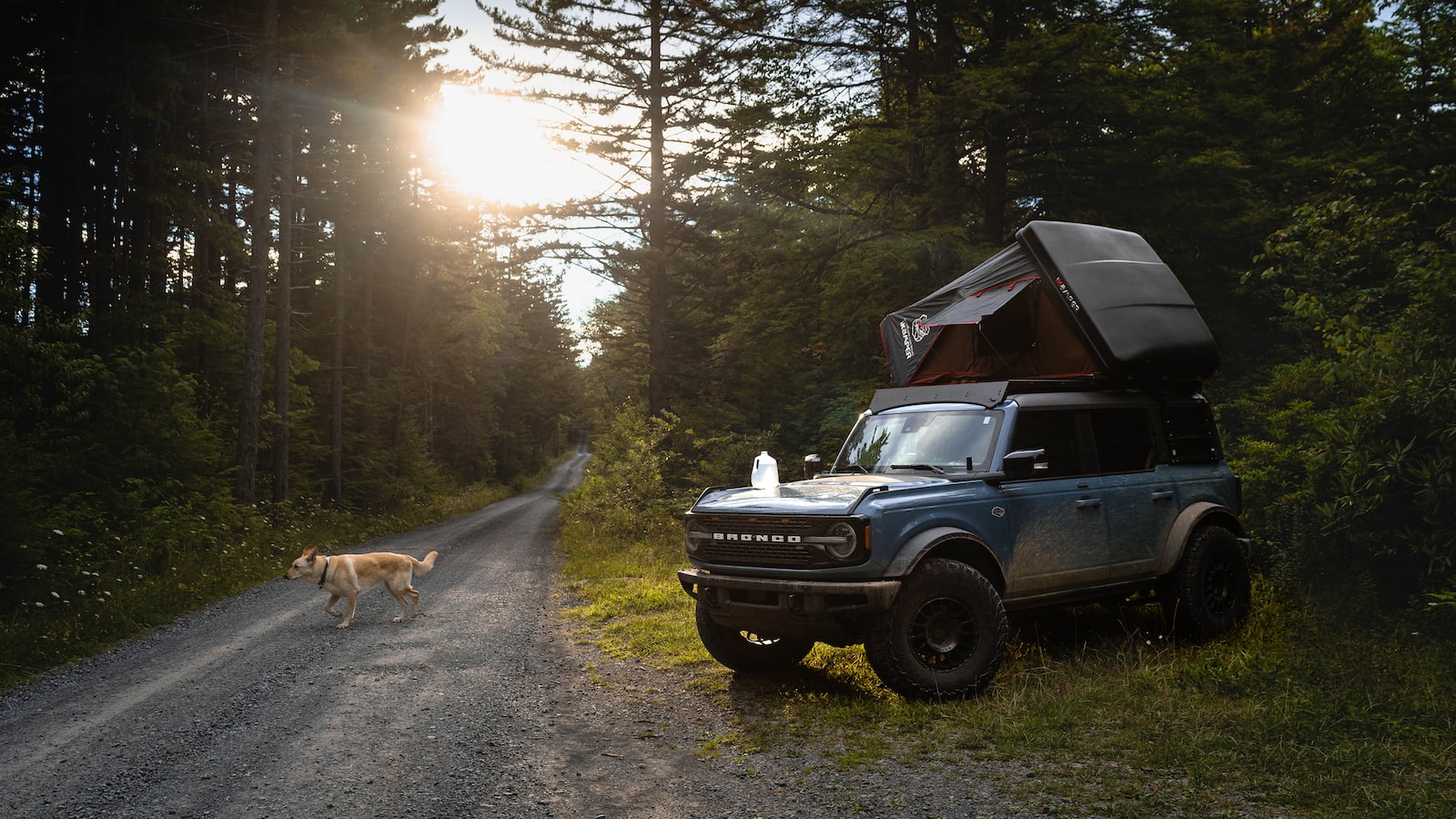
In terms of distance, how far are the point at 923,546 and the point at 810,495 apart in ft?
3.04

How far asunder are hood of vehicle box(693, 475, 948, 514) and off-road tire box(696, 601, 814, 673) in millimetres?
907

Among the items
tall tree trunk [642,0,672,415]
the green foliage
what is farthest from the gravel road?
tall tree trunk [642,0,672,415]

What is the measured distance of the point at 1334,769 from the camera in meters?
4.46

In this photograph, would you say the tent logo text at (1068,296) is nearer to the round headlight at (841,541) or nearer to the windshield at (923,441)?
the windshield at (923,441)

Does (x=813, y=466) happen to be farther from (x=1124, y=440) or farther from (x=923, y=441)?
(x=1124, y=440)

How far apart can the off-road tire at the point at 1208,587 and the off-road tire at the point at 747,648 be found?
10.7 feet

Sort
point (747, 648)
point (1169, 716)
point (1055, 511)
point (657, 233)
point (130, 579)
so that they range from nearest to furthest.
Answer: point (1169, 716) < point (1055, 511) < point (747, 648) < point (130, 579) < point (657, 233)

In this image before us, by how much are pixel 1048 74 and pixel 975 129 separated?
1643 mm

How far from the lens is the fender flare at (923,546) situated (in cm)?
576

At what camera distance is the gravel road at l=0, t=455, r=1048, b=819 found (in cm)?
448

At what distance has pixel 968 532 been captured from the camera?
617 cm

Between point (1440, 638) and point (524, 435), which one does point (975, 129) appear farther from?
point (524, 435)

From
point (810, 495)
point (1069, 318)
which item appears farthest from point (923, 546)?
point (1069, 318)

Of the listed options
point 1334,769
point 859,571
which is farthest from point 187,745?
point 1334,769
